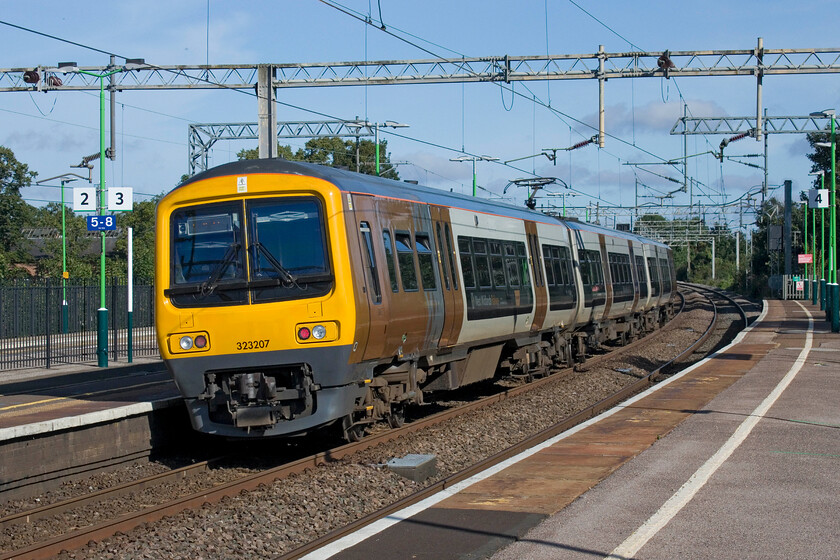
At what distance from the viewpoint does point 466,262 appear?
14.1 m

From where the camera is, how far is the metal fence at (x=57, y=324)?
76.1ft

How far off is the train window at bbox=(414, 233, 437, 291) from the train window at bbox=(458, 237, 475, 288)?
121cm

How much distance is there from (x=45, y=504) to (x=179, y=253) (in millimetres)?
3050

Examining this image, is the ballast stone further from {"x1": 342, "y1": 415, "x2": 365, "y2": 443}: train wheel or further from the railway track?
{"x1": 342, "y1": 415, "x2": 365, "y2": 443}: train wheel

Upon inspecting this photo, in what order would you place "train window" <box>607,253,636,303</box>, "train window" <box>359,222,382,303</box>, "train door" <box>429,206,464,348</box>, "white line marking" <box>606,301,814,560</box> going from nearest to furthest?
"white line marking" <box>606,301,814,560</box>
"train window" <box>359,222,382,303</box>
"train door" <box>429,206,464,348</box>
"train window" <box>607,253,636,303</box>

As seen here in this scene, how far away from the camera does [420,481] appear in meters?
9.75

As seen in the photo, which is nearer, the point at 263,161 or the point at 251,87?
the point at 263,161

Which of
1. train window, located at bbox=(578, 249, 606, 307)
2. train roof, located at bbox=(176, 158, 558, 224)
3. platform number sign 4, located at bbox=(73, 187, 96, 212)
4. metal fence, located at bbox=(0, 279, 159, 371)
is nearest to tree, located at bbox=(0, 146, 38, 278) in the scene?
metal fence, located at bbox=(0, 279, 159, 371)

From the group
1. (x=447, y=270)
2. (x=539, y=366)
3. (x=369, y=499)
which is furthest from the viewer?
(x=539, y=366)

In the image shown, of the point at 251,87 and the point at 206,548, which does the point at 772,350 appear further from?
the point at 206,548

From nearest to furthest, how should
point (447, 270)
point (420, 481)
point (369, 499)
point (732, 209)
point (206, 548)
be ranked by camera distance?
point (206, 548) → point (369, 499) → point (420, 481) → point (447, 270) → point (732, 209)

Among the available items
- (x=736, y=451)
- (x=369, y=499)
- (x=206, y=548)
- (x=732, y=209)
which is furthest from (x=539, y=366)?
(x=732, y=209)

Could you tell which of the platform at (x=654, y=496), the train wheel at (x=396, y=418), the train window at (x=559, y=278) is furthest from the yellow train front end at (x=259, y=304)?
the train window at (x=559, y=278)

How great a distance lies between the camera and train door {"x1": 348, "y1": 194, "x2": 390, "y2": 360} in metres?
10.5
